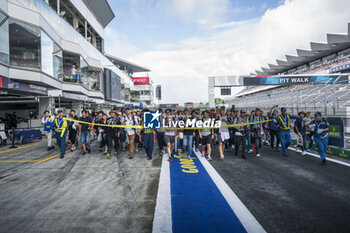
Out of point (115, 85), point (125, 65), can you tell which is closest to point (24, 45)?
point (115, 85)

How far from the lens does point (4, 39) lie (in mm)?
11711

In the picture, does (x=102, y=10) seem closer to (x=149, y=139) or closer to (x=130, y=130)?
(x=130, y=130)

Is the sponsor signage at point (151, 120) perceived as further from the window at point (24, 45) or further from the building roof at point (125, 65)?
the building roof at point (125, 65)

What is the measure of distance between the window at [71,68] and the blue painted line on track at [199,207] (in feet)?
64.8

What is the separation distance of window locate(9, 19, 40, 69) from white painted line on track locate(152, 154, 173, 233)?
1518cm

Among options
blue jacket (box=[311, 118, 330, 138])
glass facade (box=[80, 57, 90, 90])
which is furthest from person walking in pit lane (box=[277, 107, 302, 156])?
glass facade (box=[80, 57, 90, 90])

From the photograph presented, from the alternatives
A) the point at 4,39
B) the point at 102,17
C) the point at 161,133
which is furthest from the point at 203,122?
the point at 102,17

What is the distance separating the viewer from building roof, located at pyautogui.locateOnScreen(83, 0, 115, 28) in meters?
28.7

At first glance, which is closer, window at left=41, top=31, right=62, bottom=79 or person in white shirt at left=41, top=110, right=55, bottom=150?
person in white shirt at left=41, top=110, right=55, bottom=150

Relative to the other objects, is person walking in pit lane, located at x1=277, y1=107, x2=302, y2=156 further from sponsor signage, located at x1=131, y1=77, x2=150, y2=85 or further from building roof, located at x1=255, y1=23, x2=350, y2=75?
sponsor signage, located at x1=131, y1=77, x2=150, y2=85

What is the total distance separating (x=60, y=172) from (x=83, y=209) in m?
2.60

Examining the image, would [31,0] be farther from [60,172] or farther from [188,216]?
[188,216]

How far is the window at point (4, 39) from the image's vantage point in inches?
449

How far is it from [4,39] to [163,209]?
15898mm
